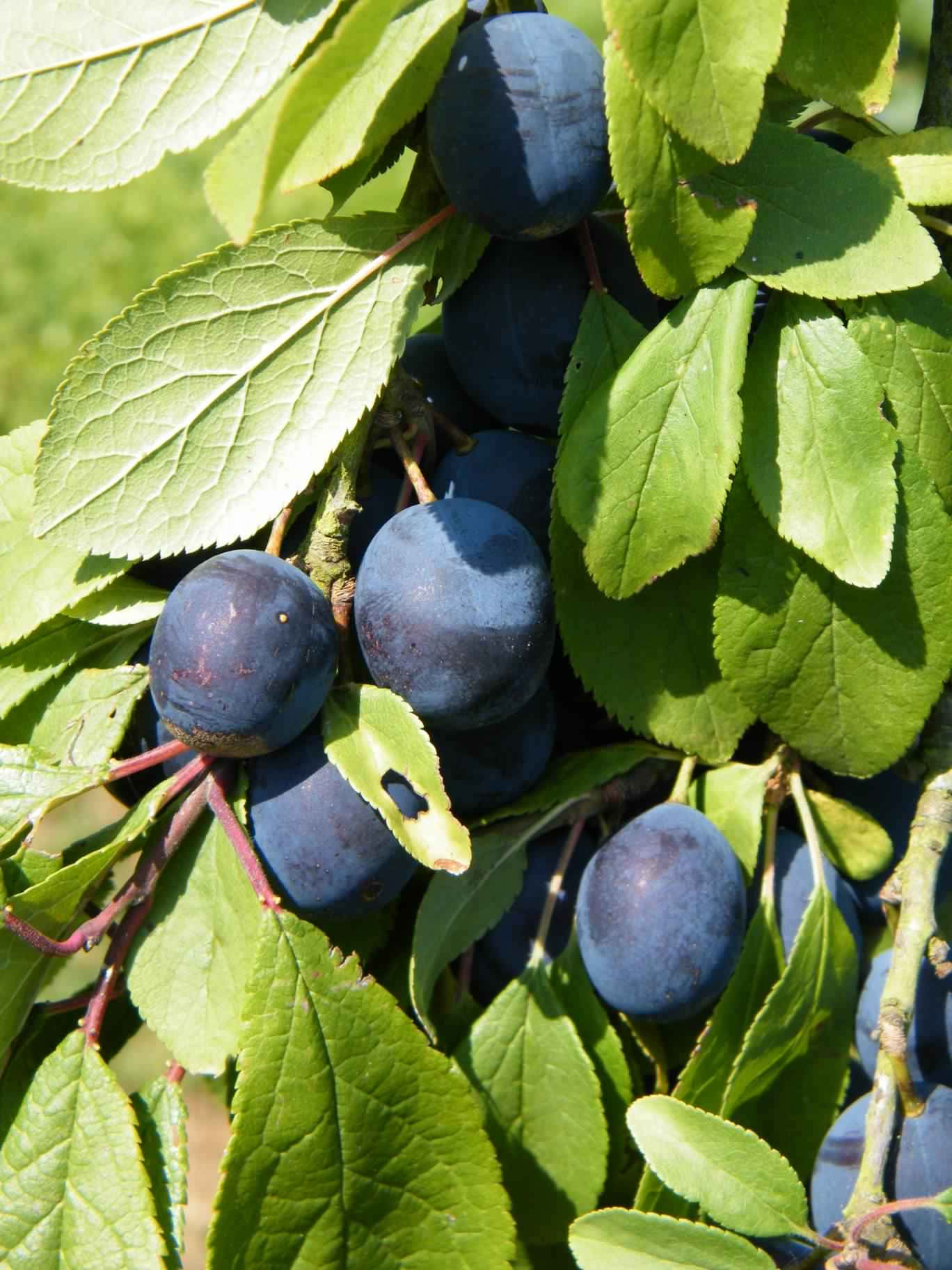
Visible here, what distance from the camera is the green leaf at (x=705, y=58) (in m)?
0.67

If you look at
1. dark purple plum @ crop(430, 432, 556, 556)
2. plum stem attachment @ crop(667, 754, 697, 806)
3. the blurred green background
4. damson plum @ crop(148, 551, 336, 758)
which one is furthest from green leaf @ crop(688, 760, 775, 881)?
the blurred green background

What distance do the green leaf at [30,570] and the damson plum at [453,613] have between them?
0.60 feet

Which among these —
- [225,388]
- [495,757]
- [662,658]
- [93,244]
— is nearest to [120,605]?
[225,388]

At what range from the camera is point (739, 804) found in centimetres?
94

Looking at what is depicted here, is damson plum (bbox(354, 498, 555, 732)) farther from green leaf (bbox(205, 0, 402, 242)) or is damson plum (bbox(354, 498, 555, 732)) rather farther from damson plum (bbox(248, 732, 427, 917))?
green leaf (bbox(205, 0, 402, 242))

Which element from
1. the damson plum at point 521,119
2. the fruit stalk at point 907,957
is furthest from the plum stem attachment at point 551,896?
the damson plum at point 521,119

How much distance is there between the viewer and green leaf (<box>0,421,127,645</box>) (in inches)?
33.2

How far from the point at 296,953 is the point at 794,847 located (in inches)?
15.7

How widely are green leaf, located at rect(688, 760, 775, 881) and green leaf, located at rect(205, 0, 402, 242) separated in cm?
54

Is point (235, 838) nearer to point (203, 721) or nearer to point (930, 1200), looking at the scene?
point (203, 721)

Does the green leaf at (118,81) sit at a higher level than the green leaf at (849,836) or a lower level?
higher

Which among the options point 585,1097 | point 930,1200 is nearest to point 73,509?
point 585,1097

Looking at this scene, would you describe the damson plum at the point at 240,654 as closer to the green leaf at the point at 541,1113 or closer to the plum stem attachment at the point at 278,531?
the plum stem attachment at the point at 278,531

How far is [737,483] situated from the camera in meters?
0.83
